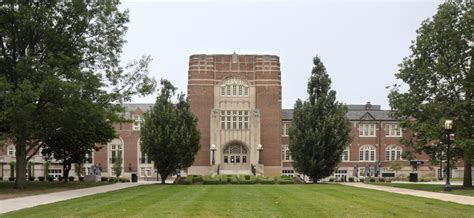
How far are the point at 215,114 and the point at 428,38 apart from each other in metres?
39.8

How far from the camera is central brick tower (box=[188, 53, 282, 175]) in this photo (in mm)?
75750

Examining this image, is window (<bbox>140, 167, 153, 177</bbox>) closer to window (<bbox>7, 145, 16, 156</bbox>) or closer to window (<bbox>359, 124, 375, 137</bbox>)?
window (<bbox>7, 145, 16, 156</bbox>)

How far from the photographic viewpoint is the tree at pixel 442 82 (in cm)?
3709

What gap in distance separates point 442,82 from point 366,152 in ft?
154

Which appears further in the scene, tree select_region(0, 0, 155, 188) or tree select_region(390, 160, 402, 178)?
tree select_region(390, 160, 402, 178)

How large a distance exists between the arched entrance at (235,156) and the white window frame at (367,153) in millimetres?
18645

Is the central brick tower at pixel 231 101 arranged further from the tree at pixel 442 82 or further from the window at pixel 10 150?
the tree at pixel 442 82

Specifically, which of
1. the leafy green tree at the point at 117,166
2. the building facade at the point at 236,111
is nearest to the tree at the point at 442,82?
the building facade at the point at 236,111

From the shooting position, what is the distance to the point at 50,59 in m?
32.8

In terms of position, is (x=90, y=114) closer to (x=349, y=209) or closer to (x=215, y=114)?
(x=349, y=209)

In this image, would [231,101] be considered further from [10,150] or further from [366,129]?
[10,150]

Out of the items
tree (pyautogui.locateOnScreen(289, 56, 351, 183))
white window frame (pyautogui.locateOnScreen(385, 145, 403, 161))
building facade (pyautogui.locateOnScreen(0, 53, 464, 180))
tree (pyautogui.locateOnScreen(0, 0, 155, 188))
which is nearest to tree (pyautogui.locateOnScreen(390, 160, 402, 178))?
building facade (pyautogui.locateOnScreen(0, 53, 464, 180))

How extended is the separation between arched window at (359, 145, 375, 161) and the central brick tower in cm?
1481

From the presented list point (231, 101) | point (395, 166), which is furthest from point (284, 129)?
point (395, 166)
